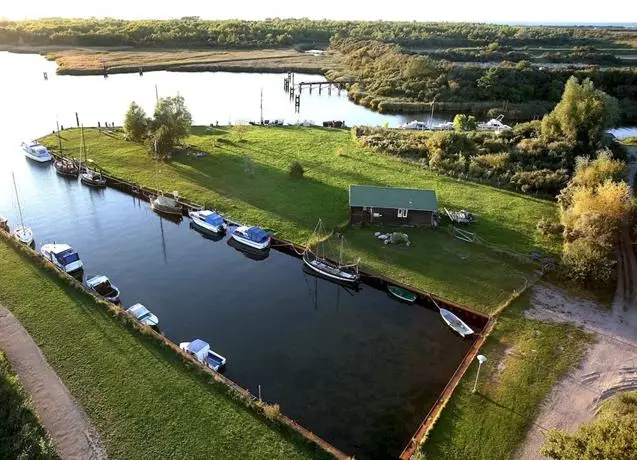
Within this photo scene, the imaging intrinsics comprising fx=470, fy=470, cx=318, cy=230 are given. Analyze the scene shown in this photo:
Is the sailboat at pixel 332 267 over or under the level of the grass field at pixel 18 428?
under

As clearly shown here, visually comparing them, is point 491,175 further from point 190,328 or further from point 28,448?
point 28,448

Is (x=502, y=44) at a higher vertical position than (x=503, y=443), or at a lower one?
higher

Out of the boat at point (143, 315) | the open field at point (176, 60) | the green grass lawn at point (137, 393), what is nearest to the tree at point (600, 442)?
the green grass lawn at point (137, 393)

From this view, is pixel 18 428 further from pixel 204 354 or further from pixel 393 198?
pixel 393 198

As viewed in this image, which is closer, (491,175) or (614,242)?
(614,242)

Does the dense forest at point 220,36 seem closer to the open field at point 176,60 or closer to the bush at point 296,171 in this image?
the open field at point 176,60

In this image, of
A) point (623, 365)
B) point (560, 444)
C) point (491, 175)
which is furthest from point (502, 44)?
point (560, 444)
